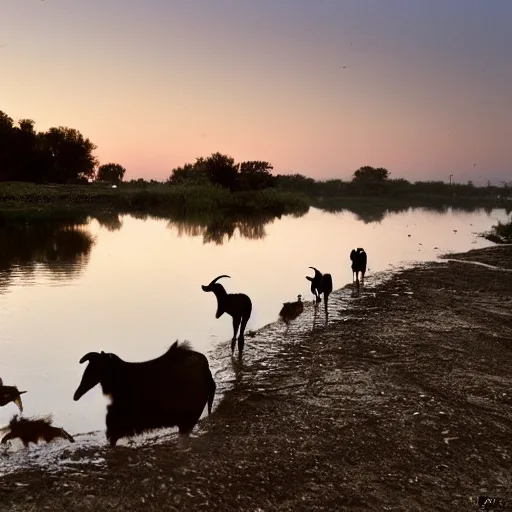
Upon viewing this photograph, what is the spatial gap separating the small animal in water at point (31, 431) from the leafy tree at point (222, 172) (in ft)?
291

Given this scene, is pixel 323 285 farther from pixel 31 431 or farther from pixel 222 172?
pixel 222 172

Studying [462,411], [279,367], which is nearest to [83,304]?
[279,367]

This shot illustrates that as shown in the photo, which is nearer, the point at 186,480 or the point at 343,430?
the point at 186,480

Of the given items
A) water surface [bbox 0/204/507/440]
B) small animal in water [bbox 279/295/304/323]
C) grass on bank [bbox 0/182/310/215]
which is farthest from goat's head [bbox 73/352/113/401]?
grass on bank [bbox 0/182/310/215]

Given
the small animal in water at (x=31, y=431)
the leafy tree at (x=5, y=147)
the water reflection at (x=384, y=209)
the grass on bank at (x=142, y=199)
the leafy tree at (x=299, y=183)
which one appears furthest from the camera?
the leafy tree at (x=299, y=183)

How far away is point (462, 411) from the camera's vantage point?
7.12 m

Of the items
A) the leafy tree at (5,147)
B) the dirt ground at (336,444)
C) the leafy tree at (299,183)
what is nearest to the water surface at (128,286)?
the dirt ground at (336,444)

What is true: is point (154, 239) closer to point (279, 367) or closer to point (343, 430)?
point (279, 367)

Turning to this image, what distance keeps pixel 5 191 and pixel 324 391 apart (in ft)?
228

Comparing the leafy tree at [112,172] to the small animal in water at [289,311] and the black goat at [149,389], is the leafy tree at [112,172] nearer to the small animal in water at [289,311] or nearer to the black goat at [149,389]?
the small animal in water at [289,311]

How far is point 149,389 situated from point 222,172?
90038 mm

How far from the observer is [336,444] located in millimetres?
6160

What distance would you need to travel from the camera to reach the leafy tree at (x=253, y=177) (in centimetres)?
9600

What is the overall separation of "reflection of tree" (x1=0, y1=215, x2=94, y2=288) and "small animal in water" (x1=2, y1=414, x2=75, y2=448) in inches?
494
